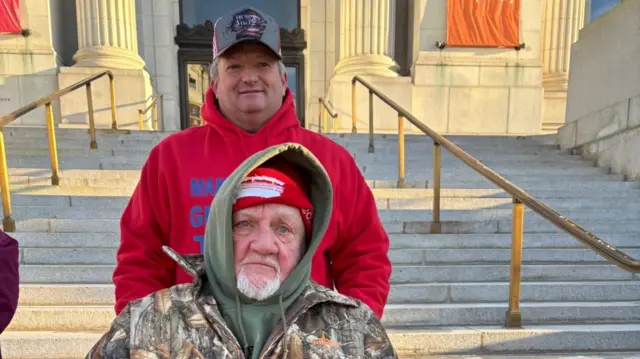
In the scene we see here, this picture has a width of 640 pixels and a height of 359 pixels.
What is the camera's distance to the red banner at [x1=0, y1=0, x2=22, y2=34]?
29.3 feet

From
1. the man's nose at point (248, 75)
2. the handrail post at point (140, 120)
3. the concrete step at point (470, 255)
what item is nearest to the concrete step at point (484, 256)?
the concrete step at point (470, 255)

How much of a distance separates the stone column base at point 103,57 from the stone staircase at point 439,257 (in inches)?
131

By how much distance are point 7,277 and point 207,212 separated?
74cm

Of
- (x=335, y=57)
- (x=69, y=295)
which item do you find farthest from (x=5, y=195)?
(x=335, y=57)

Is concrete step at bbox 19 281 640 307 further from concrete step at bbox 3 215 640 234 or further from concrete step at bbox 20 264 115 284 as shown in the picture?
concrete step at bbox 3 215 640 234

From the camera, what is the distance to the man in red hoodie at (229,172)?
150 cm

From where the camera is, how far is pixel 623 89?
6.09 metres

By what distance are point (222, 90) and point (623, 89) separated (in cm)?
656

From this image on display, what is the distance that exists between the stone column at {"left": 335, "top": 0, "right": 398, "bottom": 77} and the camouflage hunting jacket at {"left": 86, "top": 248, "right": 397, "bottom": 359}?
870cm

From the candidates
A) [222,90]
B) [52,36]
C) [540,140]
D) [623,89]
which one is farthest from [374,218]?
[52,36]

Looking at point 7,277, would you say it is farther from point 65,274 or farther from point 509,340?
point 509,340

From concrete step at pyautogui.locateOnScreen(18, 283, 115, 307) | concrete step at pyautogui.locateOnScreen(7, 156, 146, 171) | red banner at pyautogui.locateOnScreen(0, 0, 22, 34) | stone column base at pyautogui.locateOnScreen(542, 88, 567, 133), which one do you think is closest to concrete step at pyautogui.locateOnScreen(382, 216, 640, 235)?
concrete step at pyautogui.locateOnScreen(18, 283, 115, 307)

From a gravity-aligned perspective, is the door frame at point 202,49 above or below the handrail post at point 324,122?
above

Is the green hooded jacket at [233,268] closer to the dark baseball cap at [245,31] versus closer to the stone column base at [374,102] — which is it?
the dark baseball cap at [245,31]
